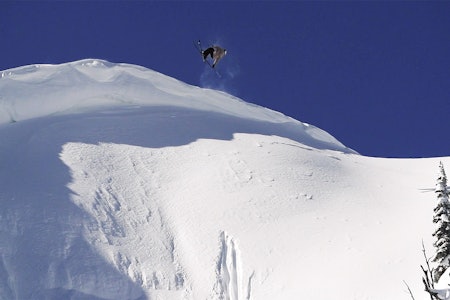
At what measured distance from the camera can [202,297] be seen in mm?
23250

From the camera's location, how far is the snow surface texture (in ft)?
77.2

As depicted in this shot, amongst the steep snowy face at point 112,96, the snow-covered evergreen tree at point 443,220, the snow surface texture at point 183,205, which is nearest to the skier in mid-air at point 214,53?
the snow-covered evergreen tree at point 443,220

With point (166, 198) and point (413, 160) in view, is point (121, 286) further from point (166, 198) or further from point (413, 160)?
point (413, 160)

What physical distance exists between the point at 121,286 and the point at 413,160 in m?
20.6

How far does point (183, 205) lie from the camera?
28656 millimetres

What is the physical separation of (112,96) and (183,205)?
15.1 meters

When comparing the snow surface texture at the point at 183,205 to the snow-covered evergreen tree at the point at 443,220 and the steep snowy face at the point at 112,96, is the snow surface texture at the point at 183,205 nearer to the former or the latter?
the steep snowy face at the point at 112,96

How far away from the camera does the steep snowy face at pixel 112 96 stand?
38.6 meters

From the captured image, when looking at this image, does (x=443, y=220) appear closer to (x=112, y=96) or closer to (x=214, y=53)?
(x=214, y=53)

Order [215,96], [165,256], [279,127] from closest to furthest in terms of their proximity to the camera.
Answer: [165,256] → [279,127] → [215,96]

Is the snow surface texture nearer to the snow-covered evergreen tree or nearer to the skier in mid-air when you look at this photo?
the snow-covered evergreen tree

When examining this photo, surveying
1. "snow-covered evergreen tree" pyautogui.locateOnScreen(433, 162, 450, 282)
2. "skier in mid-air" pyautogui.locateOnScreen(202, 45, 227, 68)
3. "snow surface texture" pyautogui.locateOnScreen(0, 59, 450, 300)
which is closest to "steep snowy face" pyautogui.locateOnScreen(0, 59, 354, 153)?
"snow surface texture" pyautogui.locateOnScreen(0, 59, 450, 300)

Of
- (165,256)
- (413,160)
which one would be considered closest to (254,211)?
(165,256)

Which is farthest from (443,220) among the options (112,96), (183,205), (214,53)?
(112,96)
